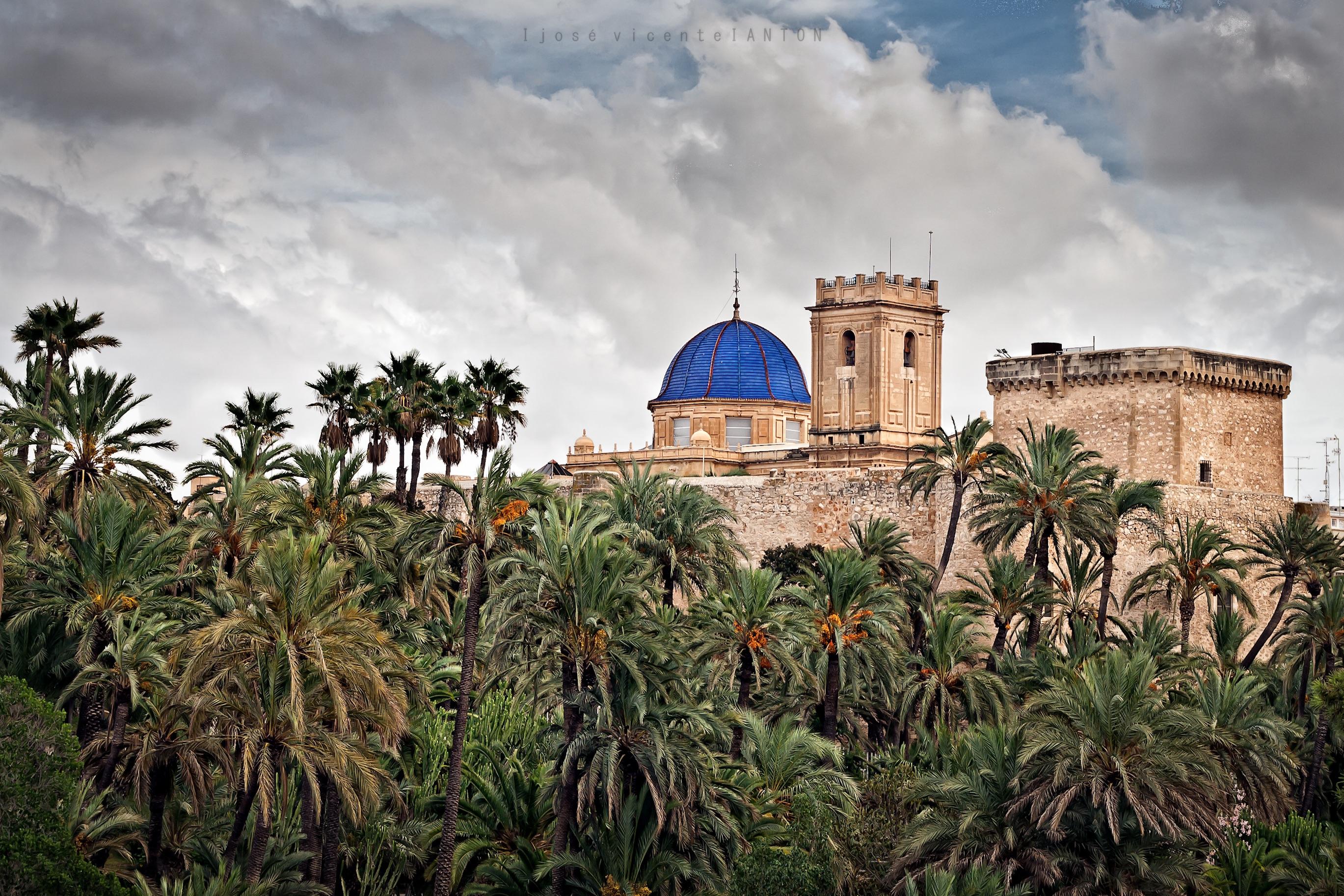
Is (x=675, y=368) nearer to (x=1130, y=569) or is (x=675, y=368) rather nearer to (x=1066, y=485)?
(x=1130, y=569)

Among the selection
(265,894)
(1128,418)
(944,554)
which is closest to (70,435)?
(265,894)

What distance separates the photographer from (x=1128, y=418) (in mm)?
40438

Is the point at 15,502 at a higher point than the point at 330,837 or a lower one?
Answer: higher

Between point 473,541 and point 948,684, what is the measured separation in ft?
31.6

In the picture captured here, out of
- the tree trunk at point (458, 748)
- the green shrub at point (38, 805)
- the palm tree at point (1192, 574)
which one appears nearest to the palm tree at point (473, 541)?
the tree trunk at point (458, 748)

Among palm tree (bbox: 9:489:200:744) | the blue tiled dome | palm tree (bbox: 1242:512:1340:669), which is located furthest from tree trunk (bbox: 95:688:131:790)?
the blue tiled dome

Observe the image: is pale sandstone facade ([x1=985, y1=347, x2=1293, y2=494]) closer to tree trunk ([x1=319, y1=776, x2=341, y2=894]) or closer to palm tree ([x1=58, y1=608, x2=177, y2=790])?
tree trunk ([x1=319, y1=776, x2=341, y2=894])

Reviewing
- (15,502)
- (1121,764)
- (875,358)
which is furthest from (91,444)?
(875,358)

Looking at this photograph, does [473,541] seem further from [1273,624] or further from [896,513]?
[896,513]

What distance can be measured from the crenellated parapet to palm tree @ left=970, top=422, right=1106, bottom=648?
26.3 ft

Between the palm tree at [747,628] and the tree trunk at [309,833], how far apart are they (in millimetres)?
6340

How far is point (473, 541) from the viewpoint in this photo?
23.0 meters

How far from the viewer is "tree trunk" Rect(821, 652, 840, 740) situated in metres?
26.9

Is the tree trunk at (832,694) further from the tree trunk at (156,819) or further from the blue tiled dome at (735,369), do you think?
the blue tiled dome at (735,369)
